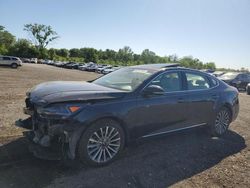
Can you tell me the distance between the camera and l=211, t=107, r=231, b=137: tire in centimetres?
591

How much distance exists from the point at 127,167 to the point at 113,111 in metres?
0.92

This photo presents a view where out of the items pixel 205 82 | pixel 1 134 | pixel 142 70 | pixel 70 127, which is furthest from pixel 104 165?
pixel 205 82

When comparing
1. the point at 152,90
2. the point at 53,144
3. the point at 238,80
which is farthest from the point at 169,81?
the point at 238,80

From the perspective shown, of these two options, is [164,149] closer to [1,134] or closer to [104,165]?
[104,165]

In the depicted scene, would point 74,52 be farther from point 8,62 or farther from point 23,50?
point 8,62

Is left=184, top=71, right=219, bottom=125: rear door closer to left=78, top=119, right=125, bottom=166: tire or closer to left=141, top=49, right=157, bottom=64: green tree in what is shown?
left=78, top=119, right=125, bottom=166: tire

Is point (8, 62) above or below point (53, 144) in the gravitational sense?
below

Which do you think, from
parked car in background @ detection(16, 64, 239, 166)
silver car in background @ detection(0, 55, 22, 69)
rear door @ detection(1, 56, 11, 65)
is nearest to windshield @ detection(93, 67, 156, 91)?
parked car in background @ detection(16, 64, 239, 166)

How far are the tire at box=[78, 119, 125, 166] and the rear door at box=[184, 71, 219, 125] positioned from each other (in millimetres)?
1823

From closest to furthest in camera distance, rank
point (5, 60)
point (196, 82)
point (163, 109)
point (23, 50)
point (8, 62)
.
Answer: point (163, 109) → point (196, 82) → point (5, 60) → point (8, 62) → point (23, 50)

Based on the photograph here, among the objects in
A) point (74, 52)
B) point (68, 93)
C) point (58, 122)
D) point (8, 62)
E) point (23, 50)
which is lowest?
point (8, 62)

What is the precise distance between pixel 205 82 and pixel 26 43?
80015 millimetres

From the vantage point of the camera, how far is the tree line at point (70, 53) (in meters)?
76.1

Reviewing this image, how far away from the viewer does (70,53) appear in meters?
102
